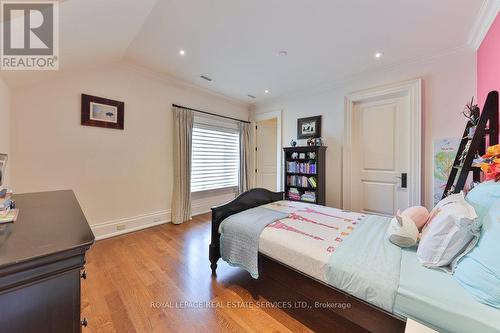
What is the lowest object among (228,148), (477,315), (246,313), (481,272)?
(246,313)

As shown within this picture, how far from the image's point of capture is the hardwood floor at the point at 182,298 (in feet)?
4.70

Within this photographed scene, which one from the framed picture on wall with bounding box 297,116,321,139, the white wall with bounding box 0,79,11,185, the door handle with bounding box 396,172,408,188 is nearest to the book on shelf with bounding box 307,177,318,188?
the framed picture on wall with bounding box 297,116,321,139

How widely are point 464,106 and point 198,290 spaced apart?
12.4 feet

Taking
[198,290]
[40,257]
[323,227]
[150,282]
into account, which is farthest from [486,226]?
[150,282]

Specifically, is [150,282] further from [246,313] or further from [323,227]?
[323,227]

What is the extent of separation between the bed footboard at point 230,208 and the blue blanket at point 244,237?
0.31 ft

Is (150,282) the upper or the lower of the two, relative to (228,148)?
lower

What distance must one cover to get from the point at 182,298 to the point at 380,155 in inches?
131

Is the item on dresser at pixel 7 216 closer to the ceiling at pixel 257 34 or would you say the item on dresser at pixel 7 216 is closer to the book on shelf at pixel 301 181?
the ceiling at pixel 257 34

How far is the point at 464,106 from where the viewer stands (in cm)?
249

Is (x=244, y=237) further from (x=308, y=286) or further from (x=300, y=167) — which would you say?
(x=300, y=167)

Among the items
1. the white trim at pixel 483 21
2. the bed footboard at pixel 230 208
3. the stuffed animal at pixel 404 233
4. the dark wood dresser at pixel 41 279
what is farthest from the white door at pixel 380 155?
the dark wood dresser at pixel 41 279

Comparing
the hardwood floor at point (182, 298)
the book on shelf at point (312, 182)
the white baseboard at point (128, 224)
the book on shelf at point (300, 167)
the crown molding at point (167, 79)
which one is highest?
the crown molding at point (167, 79)

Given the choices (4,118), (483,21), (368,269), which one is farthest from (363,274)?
(4,118)
